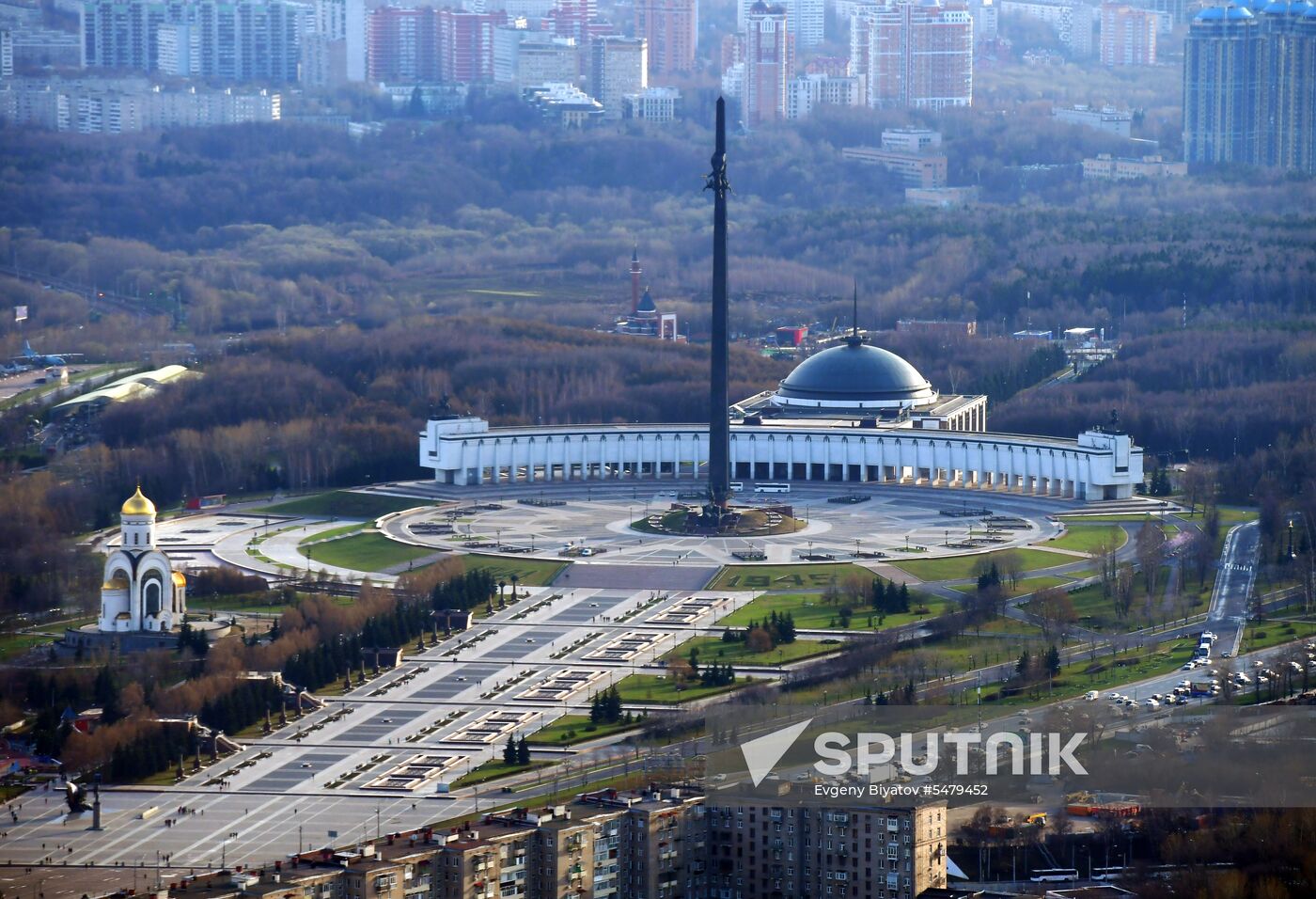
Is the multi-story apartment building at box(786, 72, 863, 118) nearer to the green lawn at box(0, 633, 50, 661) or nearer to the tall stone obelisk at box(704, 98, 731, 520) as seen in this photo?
the tall stone obelisk at box(704, 98, 731, 520)

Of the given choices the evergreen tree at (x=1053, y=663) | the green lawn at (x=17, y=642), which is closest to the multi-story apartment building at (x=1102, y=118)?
the green lawn at (x=17, y=642)

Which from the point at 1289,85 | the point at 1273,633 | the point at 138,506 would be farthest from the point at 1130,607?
the point at 1289,85

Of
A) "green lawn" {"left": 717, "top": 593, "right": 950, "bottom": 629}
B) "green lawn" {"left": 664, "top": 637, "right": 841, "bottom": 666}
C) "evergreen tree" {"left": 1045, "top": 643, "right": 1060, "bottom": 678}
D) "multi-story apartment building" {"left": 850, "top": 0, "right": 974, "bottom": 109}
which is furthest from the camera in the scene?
"multi-story apartment building" {"left": 850, "top": 0, "right": 974, "bottom": 109}

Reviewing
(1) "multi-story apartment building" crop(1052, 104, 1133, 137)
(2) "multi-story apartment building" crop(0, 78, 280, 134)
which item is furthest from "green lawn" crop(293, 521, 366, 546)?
(1) "multi-story apartment building" crop(1052, 104, 1133, 137)

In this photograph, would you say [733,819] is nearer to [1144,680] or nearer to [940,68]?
[1144,680]

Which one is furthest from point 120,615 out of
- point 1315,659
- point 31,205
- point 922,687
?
point 31,205

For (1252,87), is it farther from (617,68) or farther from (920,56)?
(617,68)
